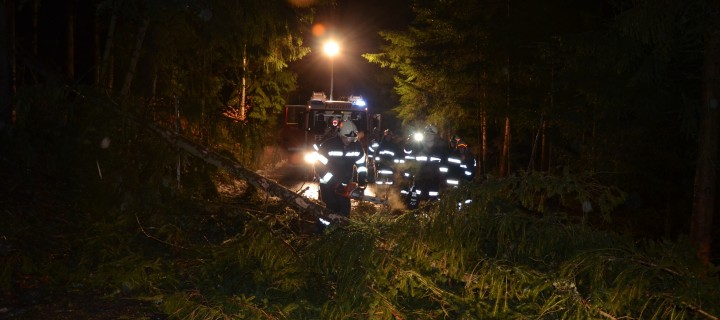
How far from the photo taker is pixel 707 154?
24.4ft

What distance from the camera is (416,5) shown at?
19.1 metres

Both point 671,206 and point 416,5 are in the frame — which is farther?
point 416,5

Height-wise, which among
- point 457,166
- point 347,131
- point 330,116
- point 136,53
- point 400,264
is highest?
point 136,53

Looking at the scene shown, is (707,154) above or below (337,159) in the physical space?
above

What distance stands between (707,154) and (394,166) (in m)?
6.00

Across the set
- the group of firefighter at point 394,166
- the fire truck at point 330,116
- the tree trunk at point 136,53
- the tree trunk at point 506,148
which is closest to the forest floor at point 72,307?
the tree trunk at point 136,53

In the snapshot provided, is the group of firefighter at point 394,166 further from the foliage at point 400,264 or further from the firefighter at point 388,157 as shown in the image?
the foliage at point 400,264

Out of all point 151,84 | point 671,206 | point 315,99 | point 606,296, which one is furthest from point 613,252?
point 315,99

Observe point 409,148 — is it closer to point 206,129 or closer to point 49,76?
point 206,129

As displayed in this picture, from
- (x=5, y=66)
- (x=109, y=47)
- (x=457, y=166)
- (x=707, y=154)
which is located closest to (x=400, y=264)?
(x=707, y=154)

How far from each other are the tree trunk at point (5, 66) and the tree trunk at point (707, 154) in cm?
895

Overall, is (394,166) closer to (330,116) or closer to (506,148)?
(506,148)

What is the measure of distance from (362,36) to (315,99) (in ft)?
78.9

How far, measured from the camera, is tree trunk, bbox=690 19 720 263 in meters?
7.32
